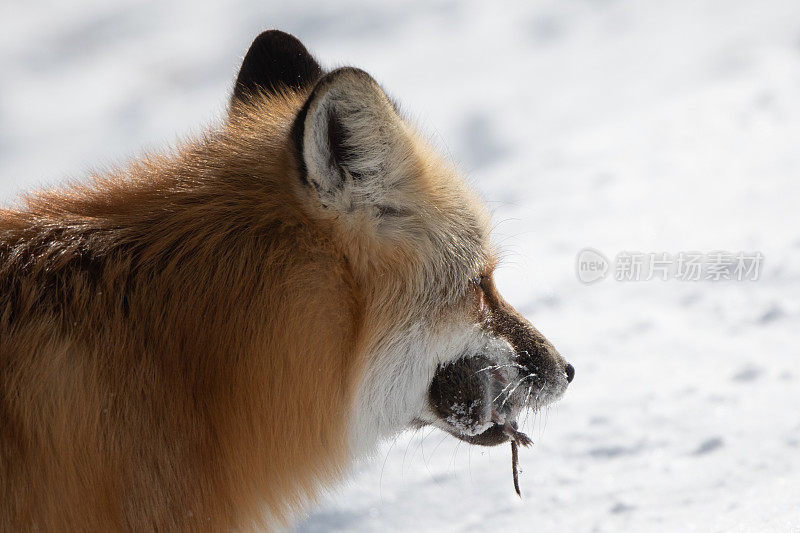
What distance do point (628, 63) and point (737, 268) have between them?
337 cm

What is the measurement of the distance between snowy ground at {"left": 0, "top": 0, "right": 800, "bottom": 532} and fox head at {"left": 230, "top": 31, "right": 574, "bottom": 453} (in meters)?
0.97

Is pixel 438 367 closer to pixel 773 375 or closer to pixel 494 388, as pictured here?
pixel 494 388

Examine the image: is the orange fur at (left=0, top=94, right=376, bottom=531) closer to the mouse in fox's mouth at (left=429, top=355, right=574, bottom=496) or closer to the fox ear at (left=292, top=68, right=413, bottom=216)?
the fox ear at (left=292, top=68, right=413, bottom=216)

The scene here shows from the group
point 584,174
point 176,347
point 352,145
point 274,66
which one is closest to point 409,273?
point 352,145

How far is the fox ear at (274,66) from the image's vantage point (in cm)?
314

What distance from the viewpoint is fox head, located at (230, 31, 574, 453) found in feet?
7.60

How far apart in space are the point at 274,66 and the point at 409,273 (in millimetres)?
1197

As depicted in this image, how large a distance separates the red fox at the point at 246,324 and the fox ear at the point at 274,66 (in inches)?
16.6

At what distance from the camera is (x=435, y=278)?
8.37ft

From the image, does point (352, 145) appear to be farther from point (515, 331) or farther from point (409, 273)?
point (515, 331)

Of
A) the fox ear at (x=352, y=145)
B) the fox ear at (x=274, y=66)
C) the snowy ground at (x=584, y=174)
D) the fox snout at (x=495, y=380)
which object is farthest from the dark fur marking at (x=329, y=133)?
the snowy ground at (x=584, y=174)

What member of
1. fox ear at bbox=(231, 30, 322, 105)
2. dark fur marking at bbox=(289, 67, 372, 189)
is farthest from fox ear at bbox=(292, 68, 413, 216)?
fox ear at bbox=(231, 30, 322, 105)

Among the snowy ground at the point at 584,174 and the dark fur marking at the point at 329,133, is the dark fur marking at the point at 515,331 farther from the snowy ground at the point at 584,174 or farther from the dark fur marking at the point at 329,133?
the snowy ground at the point at 584,174

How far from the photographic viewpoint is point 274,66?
125 inches
